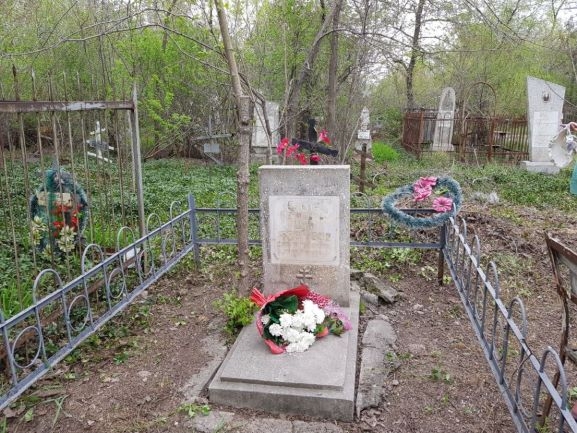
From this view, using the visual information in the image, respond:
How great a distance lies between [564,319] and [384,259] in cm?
280

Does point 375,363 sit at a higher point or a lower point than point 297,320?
lower

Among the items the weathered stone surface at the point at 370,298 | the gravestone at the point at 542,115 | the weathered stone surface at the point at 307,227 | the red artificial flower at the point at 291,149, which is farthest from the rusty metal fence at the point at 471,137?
the weathered stone surface at the point at 307,227

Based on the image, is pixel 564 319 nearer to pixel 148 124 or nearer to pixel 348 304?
pixel 348 304

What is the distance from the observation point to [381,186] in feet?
30.1

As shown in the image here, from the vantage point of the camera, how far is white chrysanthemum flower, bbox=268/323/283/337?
3321mm

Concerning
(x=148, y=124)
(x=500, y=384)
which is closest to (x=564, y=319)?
(x=500, y=384)

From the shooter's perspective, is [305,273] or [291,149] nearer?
[305,273]

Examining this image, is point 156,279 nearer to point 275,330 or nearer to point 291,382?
point 275,330

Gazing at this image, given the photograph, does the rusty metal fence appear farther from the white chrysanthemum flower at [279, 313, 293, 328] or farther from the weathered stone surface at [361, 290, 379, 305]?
the white chrysanthemum flower at [279, 313, 293, 328]

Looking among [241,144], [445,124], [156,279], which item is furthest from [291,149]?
[445,124]

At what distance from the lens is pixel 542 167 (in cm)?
1151

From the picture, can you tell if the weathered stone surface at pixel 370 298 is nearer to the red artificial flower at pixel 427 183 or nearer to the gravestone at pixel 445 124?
the red artificial flower at pixel 427 183

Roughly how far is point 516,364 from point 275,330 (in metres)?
1.68

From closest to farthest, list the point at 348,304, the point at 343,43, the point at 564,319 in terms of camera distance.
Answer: the point at 564,319 → the point at 348,304 → the point at 343,43
